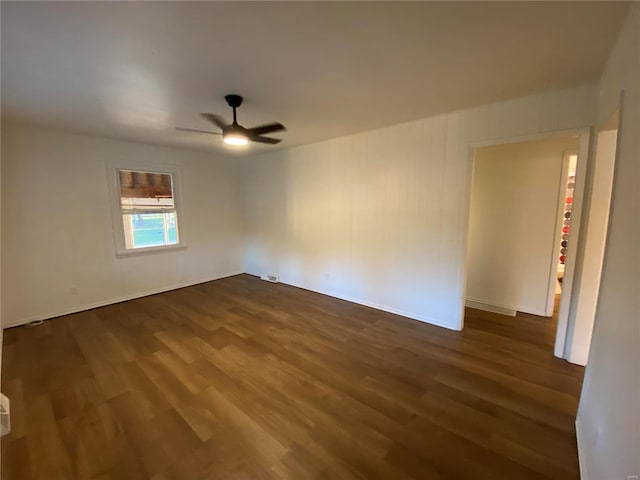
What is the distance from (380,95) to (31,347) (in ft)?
14.7

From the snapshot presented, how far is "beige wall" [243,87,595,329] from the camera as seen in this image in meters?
2.86

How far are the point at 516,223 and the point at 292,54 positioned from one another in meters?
3.53

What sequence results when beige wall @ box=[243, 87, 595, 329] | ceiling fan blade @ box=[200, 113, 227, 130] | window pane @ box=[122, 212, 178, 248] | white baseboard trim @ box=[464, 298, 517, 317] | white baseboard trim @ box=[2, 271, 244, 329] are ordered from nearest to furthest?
beige wall @ box=[243, 87, 595, 329] < ceiling fan blade @ box=[200, 113, 227, 130] < white baseboard trim @ box=[2, 271, 244, 329] < white baseboard trim @ box=[464, 298, 517, 317] < window pane @ box=[122, 212, 178, 248]

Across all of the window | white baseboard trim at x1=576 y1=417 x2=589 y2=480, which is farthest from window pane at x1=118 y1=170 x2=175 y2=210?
white baseboard trim at x1=576 y1=417 x2=589 y2=480

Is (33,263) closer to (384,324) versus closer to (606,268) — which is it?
(384,324)

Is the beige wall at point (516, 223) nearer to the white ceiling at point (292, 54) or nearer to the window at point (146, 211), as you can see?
the white ceiling at point (292, 54)

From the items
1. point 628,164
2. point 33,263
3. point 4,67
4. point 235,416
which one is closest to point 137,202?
point 33,263

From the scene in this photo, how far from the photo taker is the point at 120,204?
170 inches

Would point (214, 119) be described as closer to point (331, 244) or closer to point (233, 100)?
point (233, 100)

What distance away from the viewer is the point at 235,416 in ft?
6.62

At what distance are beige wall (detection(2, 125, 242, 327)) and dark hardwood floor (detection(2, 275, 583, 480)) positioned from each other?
51 cm

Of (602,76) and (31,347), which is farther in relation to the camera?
(31,347)

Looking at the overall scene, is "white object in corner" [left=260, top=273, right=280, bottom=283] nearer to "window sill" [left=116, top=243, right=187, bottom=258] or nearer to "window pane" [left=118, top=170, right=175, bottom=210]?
"window sill" [left=116, top=243, right=187, bottom=258]

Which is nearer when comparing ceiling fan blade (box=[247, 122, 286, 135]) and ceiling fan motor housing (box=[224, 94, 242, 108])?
ceiling fan motor housing (box=[224, 94, 242, 108])
